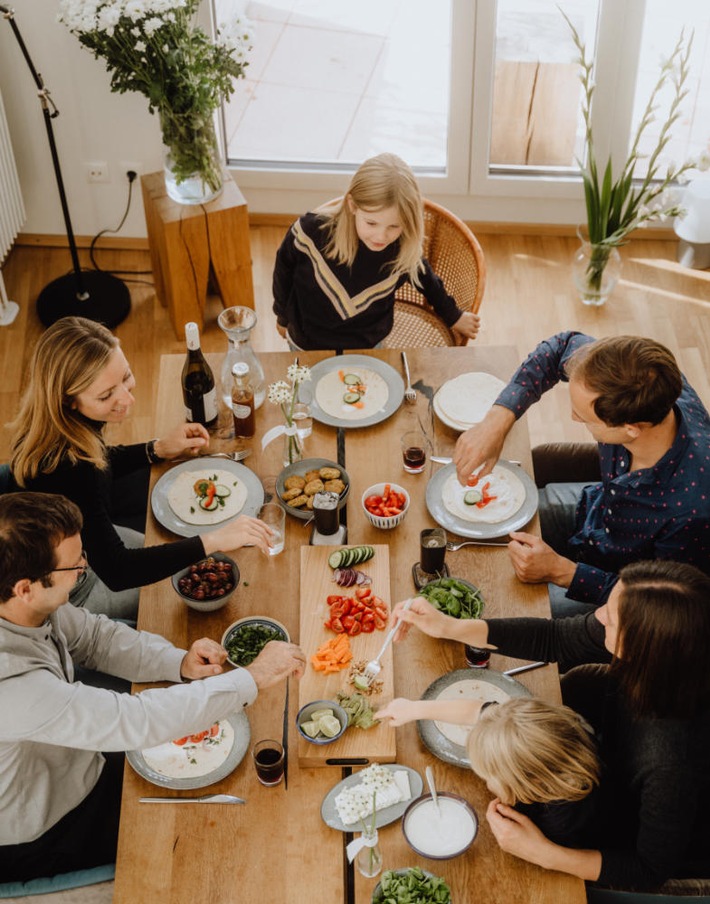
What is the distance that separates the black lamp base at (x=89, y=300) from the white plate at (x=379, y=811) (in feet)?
9.11

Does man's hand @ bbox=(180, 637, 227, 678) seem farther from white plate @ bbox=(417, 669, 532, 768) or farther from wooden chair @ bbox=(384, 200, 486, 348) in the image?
wooden chair @ bbox=(384, 200, 486, 348)

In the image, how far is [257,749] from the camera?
6.38 ft

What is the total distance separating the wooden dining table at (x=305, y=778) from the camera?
5.92 ft

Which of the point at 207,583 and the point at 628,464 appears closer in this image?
the point at 207,583

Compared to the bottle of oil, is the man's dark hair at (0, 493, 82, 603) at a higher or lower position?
higher

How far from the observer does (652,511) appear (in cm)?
234

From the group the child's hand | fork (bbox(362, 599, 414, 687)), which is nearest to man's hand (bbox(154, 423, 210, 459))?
fork (bbox(362, 599, 414, 687))

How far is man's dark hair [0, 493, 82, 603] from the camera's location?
188 cm

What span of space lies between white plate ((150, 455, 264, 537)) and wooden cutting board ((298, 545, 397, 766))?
0.24 m

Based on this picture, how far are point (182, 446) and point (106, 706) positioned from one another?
85 centimetres

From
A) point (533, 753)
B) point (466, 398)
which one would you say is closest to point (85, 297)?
point (466, 398)

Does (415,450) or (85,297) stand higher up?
(415,450)

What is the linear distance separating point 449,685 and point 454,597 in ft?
0.68

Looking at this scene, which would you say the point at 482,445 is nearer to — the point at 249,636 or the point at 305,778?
the point at 249,636
